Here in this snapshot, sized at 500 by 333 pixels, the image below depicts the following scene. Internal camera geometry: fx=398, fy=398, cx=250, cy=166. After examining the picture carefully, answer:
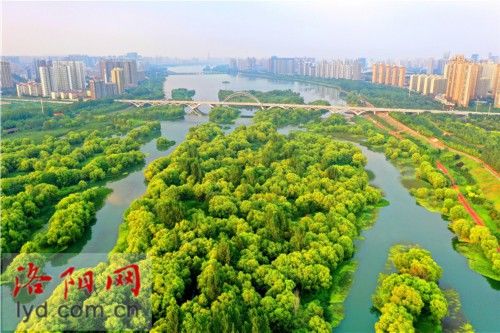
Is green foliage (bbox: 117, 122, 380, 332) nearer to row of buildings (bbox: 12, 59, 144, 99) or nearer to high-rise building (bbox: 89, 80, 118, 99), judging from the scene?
high-rise building (bbox: 89, 80, 118, 99)

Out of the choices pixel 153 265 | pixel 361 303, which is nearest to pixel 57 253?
pixel 153 265

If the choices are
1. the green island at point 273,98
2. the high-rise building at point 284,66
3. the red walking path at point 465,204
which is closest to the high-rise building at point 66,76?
the green island at point 273,98

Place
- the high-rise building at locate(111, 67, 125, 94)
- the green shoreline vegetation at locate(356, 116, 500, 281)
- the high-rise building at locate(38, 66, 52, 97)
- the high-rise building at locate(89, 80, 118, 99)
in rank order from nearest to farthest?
the green shoreline vegetation at locate(356, 116, 500, 281) → the high-rise building at locate(89, 80, 118, 99) → the high-rise building at locate(38, 66, 52, 97) → the high-rise building at locate(111, 67, 125, 94)

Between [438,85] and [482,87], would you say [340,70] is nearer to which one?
[438,85]

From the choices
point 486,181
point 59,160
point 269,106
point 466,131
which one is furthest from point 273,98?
point 486,181

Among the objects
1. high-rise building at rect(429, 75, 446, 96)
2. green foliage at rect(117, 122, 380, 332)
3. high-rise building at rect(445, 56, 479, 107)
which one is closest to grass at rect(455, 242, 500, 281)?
green foliage at rect(117, 122, 380, 332)

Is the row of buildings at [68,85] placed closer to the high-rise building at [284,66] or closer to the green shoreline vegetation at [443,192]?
the green shoreline vegetation at [443,192]
